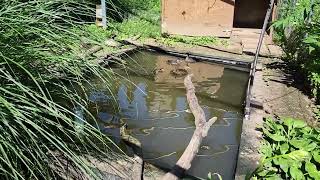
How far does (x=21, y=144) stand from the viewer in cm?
195

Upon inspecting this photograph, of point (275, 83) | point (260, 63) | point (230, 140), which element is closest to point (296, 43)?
point (260, 63)

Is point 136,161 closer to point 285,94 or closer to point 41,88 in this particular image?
point 41,88

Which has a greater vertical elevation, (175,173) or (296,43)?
(296,43)

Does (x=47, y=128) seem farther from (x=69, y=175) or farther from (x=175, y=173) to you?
(x=175, y=173)

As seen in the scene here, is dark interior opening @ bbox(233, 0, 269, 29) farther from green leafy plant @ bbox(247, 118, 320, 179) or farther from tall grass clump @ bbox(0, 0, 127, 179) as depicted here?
tall grass clump @ bbox(0, 0, 127, 179)

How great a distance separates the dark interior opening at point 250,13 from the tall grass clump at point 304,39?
184cm

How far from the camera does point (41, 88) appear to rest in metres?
2.15

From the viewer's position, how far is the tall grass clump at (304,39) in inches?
217

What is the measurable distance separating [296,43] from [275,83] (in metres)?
1.12

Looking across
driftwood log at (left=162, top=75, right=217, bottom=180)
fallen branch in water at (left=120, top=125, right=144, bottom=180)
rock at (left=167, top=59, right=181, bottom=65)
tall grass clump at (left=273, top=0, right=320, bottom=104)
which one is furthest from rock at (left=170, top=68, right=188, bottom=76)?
fallen branch in water at (left=120, top=125, right=144, bottom=180)

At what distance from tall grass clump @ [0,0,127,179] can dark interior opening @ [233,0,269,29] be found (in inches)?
325

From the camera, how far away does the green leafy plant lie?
3.38 m

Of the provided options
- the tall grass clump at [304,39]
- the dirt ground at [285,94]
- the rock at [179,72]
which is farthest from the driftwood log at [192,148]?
the rock at [179,72]

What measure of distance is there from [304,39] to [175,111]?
1881 mm
